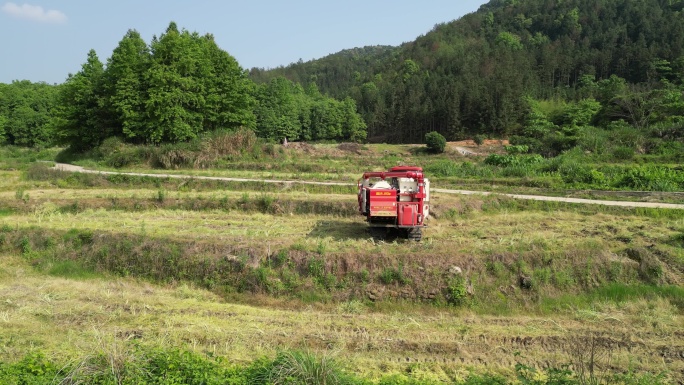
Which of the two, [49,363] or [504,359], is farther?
[504,359]

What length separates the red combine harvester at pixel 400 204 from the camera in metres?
14.9

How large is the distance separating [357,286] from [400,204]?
10.7 feet

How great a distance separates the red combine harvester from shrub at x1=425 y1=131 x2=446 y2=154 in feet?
112

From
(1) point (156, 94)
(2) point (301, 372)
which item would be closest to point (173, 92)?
(1) point (156, 94)

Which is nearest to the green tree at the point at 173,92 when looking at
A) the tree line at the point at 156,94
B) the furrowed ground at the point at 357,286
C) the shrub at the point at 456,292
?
the tree line at the point at 156,94

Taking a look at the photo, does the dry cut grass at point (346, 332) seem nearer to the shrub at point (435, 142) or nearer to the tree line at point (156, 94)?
the tree line at point (156, 94)

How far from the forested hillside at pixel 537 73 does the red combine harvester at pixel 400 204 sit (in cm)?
3756

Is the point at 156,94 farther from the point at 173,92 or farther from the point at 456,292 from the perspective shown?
the point at 456,292

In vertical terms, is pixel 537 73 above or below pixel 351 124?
above

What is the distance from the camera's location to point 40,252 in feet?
53.4

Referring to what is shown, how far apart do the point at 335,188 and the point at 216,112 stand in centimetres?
2062

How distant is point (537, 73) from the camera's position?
9269 centimetres

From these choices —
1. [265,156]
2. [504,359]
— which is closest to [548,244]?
[504,359]

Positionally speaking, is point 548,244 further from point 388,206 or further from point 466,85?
point 466,85
